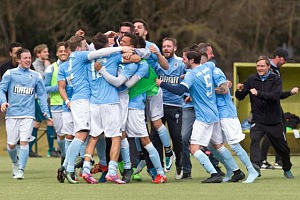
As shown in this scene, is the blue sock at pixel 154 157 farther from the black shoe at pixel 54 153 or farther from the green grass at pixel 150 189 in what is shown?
the black shoe at pixel 54 153

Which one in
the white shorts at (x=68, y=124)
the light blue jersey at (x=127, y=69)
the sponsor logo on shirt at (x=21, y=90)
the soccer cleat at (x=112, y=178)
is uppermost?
the light blue jersey at (x=127, y=69)

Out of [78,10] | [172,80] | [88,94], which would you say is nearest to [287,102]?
[172,80]

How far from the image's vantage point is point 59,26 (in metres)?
38.4

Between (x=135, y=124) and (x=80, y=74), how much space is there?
97 cm

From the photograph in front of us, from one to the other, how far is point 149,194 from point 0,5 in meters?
29.6

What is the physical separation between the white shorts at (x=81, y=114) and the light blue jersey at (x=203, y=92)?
4.23ft

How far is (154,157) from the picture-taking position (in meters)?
13.2

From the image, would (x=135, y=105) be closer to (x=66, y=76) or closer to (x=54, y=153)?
(x=66, y=76)

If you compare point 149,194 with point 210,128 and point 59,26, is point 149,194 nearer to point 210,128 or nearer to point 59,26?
point 210,128

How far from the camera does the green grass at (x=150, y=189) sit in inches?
447

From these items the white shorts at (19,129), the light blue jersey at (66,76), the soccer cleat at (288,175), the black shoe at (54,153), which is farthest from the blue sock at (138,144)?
the black shoe at (54,153)

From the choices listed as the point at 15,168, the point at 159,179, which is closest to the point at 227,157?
the point at 159,179

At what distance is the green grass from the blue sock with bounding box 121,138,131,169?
265mm

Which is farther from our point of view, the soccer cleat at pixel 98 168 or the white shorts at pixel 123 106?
the soccer cleat at pixel 98 168
